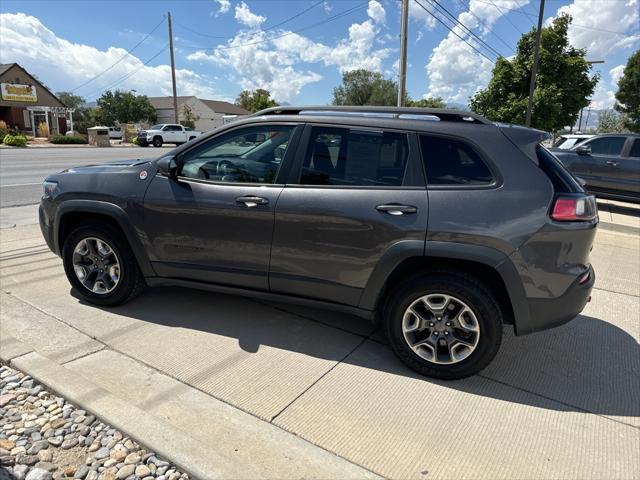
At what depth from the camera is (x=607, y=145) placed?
10227 mm

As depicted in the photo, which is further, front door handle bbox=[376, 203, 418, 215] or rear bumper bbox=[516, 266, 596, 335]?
front door handle bbox=[376, 203, 418, 215]

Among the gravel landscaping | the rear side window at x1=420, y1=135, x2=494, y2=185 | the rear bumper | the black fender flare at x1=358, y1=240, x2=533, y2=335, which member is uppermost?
the rear side window at x1=420, y1=135, x2=494, y2=185

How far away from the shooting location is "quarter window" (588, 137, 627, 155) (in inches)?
396

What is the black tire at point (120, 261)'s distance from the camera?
3.85 metres

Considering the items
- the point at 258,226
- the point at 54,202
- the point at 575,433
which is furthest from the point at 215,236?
the point at 575,433

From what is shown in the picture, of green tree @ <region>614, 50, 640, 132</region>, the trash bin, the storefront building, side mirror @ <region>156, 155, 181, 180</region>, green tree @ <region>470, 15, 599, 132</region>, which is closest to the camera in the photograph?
side mirror @ <region>156, 155, 181, 180</region>

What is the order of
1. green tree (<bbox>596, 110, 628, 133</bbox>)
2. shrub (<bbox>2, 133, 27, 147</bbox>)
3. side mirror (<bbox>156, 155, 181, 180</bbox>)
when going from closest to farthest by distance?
side mirror (<bbox>156, 155, 181, 180</bbox>)
shrub (<bbox>2, 133, 27, 147</bbox>)
green tree (<bbox>596, 110, 628, 133</bbox>)

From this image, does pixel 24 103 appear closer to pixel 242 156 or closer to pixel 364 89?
pixel 364 89

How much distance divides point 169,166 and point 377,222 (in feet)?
5.89

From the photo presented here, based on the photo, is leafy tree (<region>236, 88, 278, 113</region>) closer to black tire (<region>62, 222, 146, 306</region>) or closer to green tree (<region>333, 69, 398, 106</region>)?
green tree (<region>333, 69, 398, 106</region>)

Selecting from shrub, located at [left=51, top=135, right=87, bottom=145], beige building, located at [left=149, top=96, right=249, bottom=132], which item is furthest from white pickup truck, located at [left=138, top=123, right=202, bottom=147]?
beige building, located at [left=149, top=96, right=249, bottom=132]

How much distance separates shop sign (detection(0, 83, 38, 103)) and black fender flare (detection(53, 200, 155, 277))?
51241 mm

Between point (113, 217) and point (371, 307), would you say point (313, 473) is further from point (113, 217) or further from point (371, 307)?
point (113, 217)

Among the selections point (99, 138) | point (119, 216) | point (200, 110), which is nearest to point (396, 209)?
point (119, 216)
